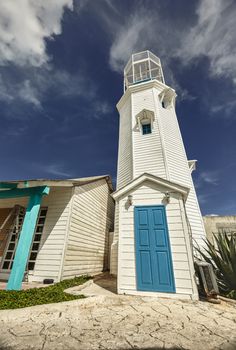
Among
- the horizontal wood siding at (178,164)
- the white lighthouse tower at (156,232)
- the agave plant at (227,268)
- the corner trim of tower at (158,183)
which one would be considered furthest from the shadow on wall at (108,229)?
the agave plant at (227,268)

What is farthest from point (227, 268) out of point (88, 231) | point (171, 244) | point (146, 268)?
point (88, 231)

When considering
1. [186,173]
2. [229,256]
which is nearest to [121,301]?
[229,256]

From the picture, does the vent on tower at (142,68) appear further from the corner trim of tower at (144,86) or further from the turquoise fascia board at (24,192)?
the turquoise fascia board at (24,192)

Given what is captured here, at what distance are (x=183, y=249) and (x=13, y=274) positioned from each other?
15.3 feet

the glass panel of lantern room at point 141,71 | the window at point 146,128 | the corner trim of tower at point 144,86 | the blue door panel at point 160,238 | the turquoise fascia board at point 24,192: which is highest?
the glass panel of lantern room at point 141,71

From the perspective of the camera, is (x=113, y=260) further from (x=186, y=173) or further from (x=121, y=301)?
(x=186, y=173)

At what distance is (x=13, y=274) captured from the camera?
14.6 ft

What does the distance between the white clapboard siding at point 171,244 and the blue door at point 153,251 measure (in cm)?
14

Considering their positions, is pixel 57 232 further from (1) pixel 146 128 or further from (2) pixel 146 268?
(1) pixel 146 128

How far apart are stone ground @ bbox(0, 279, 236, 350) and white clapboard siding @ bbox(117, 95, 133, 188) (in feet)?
21.1

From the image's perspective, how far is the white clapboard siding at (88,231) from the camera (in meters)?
6.43

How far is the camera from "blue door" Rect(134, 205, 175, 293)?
4453 mm

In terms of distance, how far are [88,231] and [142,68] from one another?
605 inches

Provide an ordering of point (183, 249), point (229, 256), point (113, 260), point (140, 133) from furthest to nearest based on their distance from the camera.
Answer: point (140, 133)
point (113, 260)
point (229, 256)
point (183, 249)
